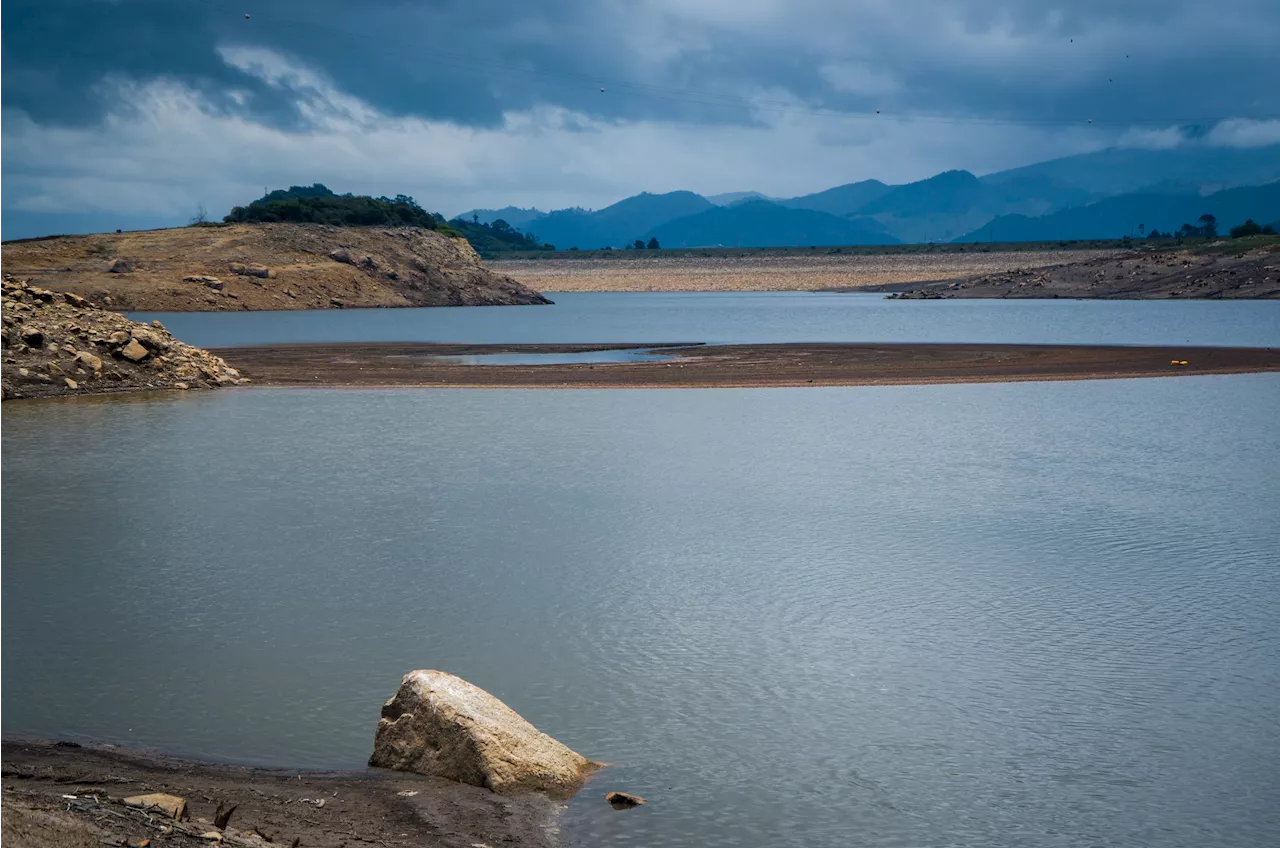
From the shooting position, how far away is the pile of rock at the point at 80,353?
3131 centimetres

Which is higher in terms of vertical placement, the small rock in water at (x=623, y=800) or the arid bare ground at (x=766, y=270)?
the arid bare ground at (x=766, y=270)

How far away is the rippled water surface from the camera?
7953mm

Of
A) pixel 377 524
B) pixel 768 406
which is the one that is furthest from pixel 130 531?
pixel 768 406

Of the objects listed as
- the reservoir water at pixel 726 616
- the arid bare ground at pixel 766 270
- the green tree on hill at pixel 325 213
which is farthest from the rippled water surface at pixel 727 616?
the arid bare ground at pixel 766 270

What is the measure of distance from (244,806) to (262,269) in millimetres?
95586

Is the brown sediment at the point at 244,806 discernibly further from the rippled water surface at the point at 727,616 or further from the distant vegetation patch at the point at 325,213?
the distant vegetation patch at the point at 325,213

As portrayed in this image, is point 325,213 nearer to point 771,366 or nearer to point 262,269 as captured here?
point 262,269

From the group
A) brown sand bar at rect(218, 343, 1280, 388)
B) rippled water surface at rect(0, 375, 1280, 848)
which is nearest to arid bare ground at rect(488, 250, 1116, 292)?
brown sand bar at rect(218, 343, 1280, 388)

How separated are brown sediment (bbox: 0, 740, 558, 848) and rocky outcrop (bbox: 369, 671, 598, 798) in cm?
10

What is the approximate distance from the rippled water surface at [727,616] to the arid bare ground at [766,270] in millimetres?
127772

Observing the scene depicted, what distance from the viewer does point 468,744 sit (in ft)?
25.8

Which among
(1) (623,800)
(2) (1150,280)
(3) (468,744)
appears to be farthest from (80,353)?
(2) (1150,280)

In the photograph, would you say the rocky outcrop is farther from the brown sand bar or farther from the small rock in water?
the brown sand bar

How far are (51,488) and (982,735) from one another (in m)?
14.8
